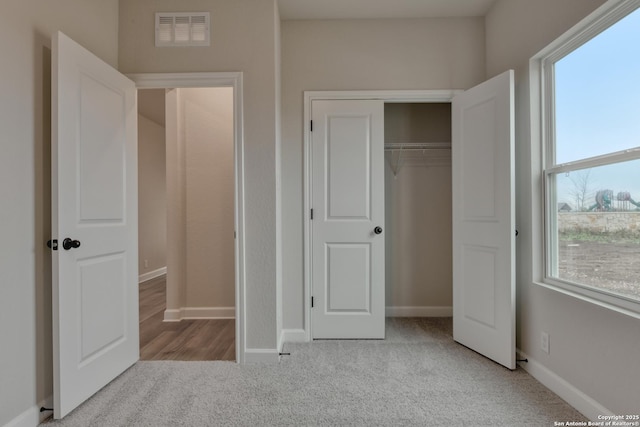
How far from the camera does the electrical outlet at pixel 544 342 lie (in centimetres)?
212

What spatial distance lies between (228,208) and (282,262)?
42.8 inches

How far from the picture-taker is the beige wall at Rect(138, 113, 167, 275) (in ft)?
18.2

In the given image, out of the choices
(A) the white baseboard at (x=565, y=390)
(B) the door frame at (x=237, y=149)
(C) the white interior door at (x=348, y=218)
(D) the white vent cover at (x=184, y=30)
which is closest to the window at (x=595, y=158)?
(A) the white baseboard at (x=565, y=390)

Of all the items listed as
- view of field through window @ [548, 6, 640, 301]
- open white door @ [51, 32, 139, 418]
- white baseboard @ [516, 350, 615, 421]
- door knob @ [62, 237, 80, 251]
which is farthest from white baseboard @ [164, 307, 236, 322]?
view of field through window @ [548, 6, 640, 301]

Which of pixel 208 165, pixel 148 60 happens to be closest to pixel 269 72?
pixel 148 60

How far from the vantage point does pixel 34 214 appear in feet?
5.78

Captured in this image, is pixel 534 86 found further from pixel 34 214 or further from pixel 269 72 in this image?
pixel 34 214

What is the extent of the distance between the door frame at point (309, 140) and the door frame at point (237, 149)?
23.6 inches

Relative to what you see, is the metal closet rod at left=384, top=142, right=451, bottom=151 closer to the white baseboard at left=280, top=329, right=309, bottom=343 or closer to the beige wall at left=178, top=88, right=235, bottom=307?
the beige wall at left=178, top=88, right=235, bottom=307

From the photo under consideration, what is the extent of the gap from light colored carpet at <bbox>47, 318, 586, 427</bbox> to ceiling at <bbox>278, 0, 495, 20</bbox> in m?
2.78

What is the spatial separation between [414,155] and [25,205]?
317 centimetres

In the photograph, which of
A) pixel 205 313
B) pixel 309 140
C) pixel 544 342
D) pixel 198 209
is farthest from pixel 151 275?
pixel 544 342

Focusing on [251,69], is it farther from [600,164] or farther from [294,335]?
[600,164]

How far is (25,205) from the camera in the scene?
1707mm
